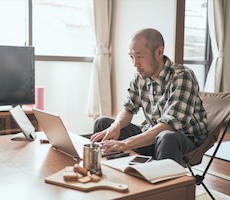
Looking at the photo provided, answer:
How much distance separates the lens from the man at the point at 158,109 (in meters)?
1.36

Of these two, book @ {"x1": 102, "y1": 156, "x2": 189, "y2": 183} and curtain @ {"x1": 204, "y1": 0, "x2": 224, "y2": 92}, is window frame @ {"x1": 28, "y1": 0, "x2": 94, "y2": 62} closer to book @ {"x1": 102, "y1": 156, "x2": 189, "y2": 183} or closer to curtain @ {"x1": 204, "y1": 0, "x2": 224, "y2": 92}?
curtain @ {"x1": 204, "y1": 0, "x2": 224, "y2": 92}

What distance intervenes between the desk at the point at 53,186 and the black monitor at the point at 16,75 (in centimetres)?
147

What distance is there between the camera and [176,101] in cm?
149

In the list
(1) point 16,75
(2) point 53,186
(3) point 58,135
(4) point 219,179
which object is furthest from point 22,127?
(4) point 219,179

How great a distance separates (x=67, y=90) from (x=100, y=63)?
20.4 inches

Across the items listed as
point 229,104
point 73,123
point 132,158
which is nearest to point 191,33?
point 73,123

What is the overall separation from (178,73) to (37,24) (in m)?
2.13

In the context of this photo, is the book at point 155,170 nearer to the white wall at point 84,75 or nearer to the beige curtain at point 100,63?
the white wall at point 84,75

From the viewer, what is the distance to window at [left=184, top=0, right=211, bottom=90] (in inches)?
166

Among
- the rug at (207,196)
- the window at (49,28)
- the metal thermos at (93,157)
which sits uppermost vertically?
the window at (49,28)

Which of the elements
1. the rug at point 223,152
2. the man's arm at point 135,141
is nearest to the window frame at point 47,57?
the rug at point 223,152

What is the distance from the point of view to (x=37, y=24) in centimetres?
315

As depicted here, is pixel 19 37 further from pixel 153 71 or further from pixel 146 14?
pixel 153 71

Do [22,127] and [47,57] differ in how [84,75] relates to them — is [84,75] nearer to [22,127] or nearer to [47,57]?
[47,57]
